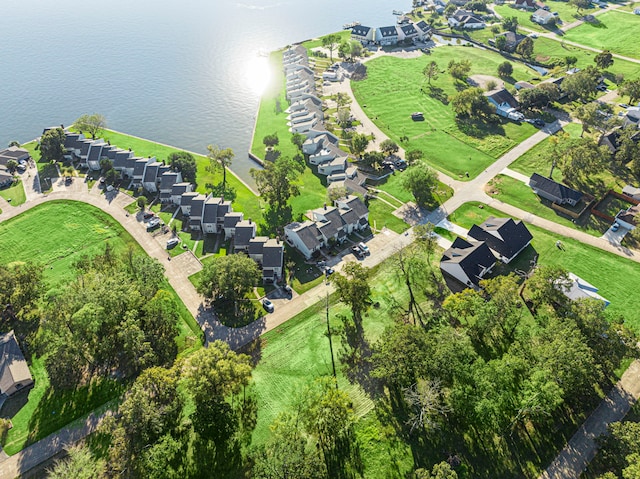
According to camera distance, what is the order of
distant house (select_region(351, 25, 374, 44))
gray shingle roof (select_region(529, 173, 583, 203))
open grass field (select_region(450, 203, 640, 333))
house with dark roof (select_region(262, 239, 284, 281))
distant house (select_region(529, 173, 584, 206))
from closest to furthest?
1. open grass field (select_region(450, 203, 640, 333))
2. house with dark roof (select_region(262, 239, 284, 281))
3. gray shingle roof (select_region(529, 173, 583, 203))
4. distant house (select_region(529, 173, 584, 206))
5. distant house (select_region(351, 25, 374, 44))

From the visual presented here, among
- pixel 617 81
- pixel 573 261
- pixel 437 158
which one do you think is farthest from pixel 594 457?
pixel 617 81

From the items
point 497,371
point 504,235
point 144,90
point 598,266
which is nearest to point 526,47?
point 598,266

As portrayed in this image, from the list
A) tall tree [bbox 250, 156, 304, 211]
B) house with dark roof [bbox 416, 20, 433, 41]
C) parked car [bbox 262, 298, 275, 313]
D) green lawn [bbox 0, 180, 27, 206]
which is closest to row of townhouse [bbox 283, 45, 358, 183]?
tall tree [bbox 250, 156, 304, 211]

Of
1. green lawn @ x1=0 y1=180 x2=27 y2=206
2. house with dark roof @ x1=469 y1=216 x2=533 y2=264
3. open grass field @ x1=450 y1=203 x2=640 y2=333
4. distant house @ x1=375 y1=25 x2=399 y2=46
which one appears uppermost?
green lawn @ x1=0 y1=180 x2=27 y2=206

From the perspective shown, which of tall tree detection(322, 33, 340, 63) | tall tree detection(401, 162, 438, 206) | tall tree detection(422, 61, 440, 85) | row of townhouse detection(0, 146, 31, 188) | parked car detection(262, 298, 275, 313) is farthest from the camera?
tall tree detection(322, 33, 340, 63)

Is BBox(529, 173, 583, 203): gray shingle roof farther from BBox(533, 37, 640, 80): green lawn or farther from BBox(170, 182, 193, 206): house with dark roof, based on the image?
BBox(170, 182, 193, 206): house with dark roof

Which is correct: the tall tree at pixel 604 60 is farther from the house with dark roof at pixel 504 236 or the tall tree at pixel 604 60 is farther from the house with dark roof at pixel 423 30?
the house with dark roof at pixel 504 236

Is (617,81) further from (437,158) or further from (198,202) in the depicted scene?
(198,202)
